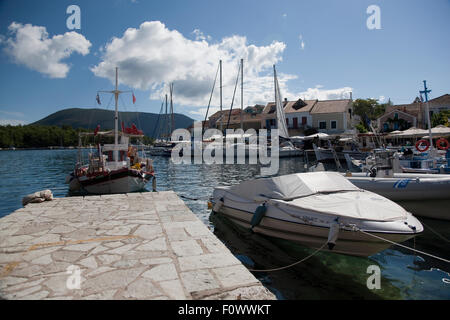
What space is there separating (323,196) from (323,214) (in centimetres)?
109

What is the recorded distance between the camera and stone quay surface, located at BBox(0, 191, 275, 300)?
3.41m

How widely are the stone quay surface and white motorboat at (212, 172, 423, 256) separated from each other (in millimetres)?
1821

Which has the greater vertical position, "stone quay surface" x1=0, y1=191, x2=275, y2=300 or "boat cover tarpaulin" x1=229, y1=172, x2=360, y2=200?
"boat cover tarpaulin" x1=229, y1=172, x2=360, y2=200

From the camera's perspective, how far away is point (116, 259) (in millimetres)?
4324

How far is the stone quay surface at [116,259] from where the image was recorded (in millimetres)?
3412

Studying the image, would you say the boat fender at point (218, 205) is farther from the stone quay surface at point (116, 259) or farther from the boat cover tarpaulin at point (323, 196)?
the stone quay surface at point (116, 259)
